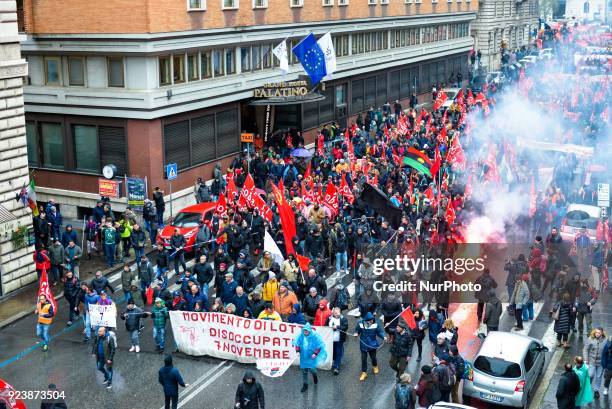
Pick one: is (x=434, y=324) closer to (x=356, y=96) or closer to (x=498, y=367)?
(x=498, y=367)

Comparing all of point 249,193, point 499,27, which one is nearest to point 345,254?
point 249,193

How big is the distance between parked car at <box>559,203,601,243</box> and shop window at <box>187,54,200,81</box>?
1493 centimetres

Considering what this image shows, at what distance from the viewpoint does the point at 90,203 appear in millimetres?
32562

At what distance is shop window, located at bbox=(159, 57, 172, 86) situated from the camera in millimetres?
31686

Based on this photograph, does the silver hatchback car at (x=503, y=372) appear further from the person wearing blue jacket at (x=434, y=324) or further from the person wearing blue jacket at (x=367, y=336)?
the person wearing blue jacket at (x=367, y=336)

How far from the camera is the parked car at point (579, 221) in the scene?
26469 millimetres

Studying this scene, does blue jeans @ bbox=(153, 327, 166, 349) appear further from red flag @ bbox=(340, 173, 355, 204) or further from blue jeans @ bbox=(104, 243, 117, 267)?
red flag @ bbox=(340, 173, 355, 204)

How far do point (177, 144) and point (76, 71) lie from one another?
14.9ft

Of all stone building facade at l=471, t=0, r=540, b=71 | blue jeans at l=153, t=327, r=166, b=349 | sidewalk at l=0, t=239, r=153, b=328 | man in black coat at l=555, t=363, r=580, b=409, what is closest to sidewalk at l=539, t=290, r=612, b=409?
man in black coat at l=555, t=363, r=580, b=409

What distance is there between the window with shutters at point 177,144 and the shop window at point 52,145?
4.19 metres

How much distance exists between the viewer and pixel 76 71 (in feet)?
106

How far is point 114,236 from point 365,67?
27688 millimetres

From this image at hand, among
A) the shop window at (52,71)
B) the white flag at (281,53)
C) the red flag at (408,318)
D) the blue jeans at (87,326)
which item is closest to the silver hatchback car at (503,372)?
the red flag at (408,318)

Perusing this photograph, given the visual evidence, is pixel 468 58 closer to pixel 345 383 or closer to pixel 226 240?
pixel 226 240
